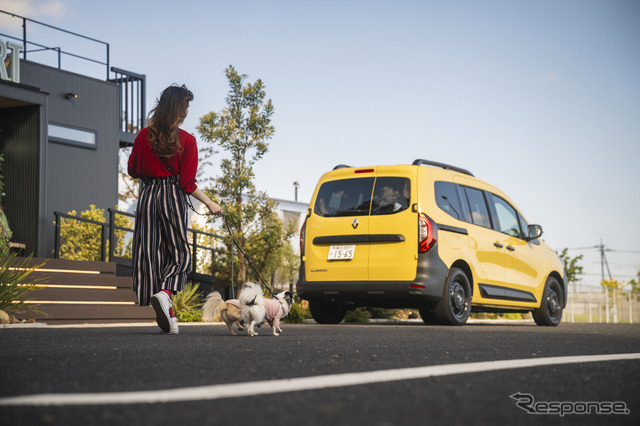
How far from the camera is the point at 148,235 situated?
6449 mm

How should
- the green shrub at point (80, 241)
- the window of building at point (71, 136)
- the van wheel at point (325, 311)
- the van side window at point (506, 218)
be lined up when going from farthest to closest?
the window of building at point (71, 136), the green shrub at point (80, 241), the van side window at point (506, 218), the van wheel at point (325, 311)

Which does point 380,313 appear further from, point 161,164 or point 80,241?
point 161,164

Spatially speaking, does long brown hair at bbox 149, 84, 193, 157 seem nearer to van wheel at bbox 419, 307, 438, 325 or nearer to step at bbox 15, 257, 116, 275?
van wheel at bbox 419, 307, 438, 325

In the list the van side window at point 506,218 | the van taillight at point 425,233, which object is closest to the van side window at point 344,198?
the van taillight at point 425,233

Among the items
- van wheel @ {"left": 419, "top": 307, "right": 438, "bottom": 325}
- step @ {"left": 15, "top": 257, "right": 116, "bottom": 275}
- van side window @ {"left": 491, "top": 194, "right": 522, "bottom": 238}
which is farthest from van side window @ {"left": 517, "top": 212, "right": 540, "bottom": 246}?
step @ {"left": 15, "top": 257, "right": 116, "bottom": 275}

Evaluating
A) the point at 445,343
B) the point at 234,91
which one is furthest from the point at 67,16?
the point at 445,343

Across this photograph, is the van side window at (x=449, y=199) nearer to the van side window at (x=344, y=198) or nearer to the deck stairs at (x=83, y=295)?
the van side window at (x=344, y=198)

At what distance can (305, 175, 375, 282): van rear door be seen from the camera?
9164 mm

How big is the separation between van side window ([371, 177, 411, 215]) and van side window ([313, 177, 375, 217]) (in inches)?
4.1

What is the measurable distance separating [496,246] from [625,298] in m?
18.5

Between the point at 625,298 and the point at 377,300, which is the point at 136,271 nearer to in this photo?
the point at 377,300

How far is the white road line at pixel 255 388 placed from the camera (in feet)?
8.48

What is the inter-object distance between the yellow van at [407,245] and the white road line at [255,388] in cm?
494

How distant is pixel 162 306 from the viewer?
6238 mm
